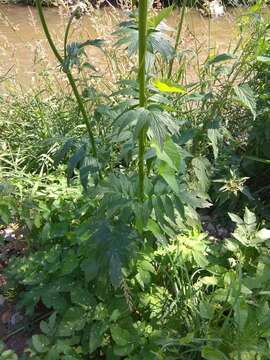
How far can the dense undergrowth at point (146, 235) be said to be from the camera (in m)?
1.62

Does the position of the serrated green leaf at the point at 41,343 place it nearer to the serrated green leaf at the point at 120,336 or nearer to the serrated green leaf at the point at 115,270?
the serrated green leaf at the point at 120,336

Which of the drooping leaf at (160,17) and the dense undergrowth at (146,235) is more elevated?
the drooping leaf at (160,17)

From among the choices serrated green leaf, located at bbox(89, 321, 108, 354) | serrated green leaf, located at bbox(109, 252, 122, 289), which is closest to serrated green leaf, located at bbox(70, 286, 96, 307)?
serrated green leaf, located at bbox(89, 321, 108, 354)

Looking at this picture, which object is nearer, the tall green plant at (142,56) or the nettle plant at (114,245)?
the tall green plant at (142,56)

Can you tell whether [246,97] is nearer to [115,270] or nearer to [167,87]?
[167,87]

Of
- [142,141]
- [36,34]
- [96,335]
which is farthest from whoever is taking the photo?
[36,34]

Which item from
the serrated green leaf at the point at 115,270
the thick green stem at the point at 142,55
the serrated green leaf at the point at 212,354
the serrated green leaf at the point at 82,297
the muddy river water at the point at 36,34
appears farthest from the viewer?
the muddy river water at the point at 36,34

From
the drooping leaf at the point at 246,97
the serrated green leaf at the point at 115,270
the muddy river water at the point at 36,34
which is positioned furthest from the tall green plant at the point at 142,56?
the muddy river water at the point at 36,34

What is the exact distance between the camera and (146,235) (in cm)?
194

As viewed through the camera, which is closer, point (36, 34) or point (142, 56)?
point (142, 56)

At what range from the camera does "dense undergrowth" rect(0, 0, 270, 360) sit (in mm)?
1616

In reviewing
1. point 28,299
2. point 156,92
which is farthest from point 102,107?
point 28,299

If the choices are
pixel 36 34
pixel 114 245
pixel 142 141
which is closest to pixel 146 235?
pixel 114 245

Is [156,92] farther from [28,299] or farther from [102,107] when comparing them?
[28,299]
